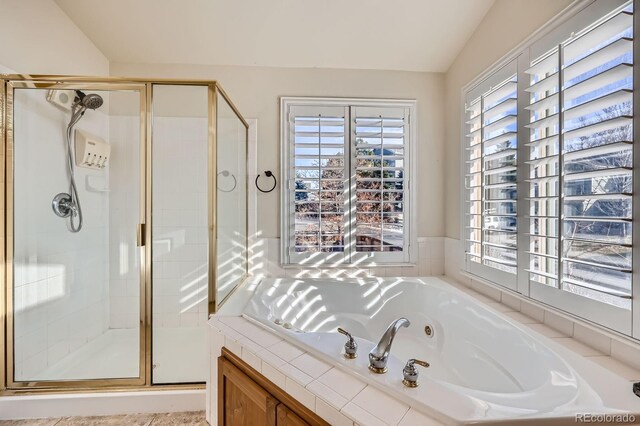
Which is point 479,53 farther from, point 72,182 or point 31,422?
point 31,422

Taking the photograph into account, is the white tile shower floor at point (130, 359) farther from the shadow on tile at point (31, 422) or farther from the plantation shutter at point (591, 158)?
the plantation shutter at point (591, 158)

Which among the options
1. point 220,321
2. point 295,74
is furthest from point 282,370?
point 295,74

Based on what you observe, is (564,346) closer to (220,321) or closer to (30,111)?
(220,321)

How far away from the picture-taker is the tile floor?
4.59ft

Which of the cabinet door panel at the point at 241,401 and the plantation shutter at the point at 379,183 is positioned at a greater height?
the plantation shutter at the point at 379,183

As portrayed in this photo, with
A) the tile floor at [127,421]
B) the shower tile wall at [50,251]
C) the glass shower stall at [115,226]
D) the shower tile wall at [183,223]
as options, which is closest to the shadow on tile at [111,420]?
the tile floor at [127,421]

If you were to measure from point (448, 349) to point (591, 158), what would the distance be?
1.24 metres

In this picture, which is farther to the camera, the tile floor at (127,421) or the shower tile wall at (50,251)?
the shower tile wall at (50,251)

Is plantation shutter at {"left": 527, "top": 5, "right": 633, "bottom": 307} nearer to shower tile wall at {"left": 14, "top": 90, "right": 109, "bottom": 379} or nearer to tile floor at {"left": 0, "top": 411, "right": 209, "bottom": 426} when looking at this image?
tile floor at {"left": 0, "top": 411, "right": 209, "bottom": 426}

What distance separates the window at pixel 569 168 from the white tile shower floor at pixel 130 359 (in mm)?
1996

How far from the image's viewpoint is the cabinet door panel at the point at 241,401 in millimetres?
965

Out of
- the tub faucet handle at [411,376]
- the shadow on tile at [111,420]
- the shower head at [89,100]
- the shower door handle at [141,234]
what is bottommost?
the shadow on tile at [111,420]

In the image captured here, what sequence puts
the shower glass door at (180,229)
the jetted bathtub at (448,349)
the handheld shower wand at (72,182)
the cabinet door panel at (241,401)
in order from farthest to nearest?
the handheld shower wand at (72,182)
the shower glass door at (180,229)
the cabinet door panel at (241,401)
the jetted bathtub at (448,349)

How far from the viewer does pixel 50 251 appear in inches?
68.1
